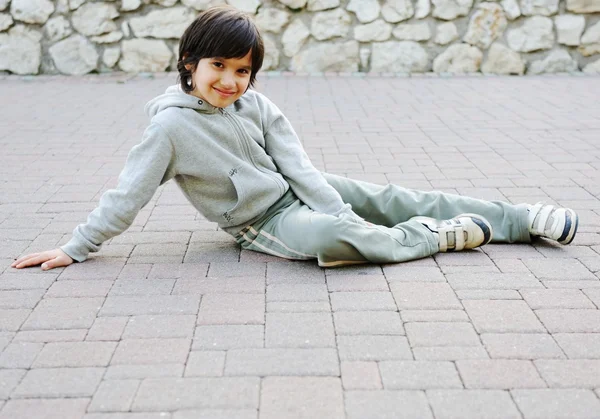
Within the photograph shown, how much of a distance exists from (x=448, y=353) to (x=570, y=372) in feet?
1.10

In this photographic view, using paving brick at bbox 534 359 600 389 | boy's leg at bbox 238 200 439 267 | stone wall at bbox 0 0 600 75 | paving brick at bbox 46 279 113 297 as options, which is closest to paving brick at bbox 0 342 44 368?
paving brick at bbox 46 279 113 297

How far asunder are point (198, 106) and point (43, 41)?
581cm

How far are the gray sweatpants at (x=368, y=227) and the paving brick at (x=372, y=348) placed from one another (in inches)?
21.9

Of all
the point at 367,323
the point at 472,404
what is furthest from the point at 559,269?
the point at 472,404

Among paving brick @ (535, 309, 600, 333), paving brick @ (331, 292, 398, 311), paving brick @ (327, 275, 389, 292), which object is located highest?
paving brick @ (535, 309, 600, 333)

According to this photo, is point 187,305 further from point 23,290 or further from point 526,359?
point 526,359

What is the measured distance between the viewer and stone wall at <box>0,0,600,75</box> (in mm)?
7934

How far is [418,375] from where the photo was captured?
209 cm

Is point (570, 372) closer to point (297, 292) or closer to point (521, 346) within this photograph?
point (521, 346)

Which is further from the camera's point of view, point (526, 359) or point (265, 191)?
point (265, 191)

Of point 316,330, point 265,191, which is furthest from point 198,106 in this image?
point 316,330

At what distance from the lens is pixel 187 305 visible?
8.44 feet

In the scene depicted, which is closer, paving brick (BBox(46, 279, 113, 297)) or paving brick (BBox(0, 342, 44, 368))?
paving brick (BBox(0, 342, 44, 368))

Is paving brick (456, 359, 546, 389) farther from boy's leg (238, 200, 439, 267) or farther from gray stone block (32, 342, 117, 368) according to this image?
gray stone block (32, 342, 117, 368)
